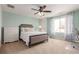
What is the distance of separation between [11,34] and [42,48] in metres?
0.71

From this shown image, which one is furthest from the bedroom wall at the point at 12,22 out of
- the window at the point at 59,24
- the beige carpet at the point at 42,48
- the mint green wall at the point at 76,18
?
the mint green wall at the point at 76,18

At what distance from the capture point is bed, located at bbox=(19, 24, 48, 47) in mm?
1887

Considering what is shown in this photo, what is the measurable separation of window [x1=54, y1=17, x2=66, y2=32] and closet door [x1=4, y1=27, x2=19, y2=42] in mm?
830

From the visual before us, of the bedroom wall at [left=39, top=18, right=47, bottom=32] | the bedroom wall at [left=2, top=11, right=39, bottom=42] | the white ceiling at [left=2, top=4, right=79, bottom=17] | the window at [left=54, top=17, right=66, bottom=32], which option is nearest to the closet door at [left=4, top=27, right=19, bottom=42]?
the bedroom wall at [left=2, top=11, right=39, bottom=42]

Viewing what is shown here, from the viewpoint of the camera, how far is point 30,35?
192cm

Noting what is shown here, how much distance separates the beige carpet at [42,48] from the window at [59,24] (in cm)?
26

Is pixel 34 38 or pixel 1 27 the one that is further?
pixel 34 38

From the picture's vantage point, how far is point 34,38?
1.95 m

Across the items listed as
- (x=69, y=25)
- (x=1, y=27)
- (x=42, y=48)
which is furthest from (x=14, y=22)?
(x=69, y=25)

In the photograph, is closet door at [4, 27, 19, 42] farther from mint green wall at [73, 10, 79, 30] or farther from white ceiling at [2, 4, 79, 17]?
mint green wall at [73, 10, 79, 30]

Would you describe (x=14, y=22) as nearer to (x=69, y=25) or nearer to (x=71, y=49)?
(x=69, y=25)

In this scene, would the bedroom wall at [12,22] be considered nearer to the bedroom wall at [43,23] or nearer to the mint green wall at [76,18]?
the bedroom wall at [43,23]

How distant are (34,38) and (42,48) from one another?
0.27 metres

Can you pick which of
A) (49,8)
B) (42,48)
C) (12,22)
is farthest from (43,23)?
(12,22)
